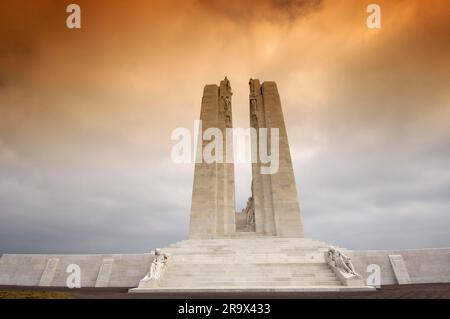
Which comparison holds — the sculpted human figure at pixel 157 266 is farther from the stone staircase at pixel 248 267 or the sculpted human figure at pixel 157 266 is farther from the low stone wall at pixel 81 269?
the low stone wall at pixel 81 269

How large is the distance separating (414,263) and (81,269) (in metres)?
16.9

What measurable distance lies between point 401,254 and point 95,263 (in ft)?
51.8

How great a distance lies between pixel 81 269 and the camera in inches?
585

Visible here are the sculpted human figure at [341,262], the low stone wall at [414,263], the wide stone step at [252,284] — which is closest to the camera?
the wide stone step at [252,284]

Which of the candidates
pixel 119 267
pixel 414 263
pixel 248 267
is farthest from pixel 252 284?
pixel 414 263

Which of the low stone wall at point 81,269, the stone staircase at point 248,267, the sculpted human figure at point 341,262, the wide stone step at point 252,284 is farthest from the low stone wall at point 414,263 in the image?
the low stone wall at point 81,269

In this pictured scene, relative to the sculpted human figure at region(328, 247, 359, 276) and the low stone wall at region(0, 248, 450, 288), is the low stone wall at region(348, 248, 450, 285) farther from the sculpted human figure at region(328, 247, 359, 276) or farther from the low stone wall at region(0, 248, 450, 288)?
the sculpted human figure at region(328, 247, 359, 276)

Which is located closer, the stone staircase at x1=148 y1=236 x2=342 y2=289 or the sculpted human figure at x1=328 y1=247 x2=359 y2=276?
the sculpted human figure at x1=328 y1=247 x2=359 y2=276

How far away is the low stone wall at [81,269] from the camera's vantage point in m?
14.3

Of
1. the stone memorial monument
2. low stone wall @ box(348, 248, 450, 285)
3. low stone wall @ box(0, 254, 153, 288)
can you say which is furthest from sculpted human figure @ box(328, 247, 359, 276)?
low stone wall @ box(0, 254, 153, 288)

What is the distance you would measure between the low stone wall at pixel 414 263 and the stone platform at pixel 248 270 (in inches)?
81.2

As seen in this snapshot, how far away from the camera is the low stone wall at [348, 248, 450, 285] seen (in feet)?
44.4

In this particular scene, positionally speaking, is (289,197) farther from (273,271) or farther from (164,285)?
(164,285)
